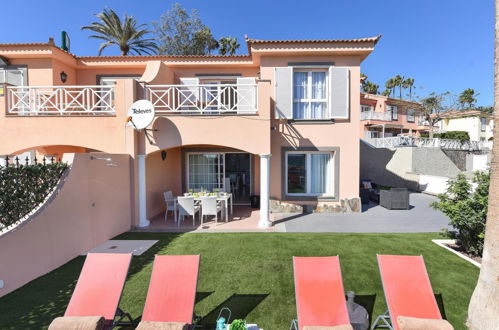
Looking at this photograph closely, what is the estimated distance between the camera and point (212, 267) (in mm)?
5836

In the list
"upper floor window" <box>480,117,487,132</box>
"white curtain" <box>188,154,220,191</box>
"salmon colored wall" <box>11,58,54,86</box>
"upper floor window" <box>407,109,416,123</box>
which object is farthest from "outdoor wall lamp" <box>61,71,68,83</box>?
"upper floor window" <box>480,117,487,132</box>

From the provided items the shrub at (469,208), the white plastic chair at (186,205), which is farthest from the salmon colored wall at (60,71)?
the shrub at (469,208)

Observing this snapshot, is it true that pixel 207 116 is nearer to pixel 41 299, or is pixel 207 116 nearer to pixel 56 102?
pixel 56 102

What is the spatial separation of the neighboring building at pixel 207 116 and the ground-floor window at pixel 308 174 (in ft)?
0.15

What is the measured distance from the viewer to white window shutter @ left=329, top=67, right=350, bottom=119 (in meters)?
10.8

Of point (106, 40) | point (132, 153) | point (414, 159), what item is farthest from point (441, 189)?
point (106, 40)

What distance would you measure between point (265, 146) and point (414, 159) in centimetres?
1512

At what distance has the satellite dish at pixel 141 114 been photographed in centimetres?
827

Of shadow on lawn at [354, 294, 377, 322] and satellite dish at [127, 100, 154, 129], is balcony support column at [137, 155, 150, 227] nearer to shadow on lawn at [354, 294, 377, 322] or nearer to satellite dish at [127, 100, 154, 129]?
satellite dish at [127, 100, 154, 129]

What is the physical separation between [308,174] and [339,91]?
12.9 feet

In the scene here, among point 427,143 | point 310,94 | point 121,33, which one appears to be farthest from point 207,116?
point 427,143

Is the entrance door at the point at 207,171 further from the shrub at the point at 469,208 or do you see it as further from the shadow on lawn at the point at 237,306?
the shrub at the point at 469,208

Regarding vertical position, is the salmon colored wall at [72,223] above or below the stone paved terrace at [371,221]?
above

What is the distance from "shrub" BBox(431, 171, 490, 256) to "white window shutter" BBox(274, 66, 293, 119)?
6399mm
